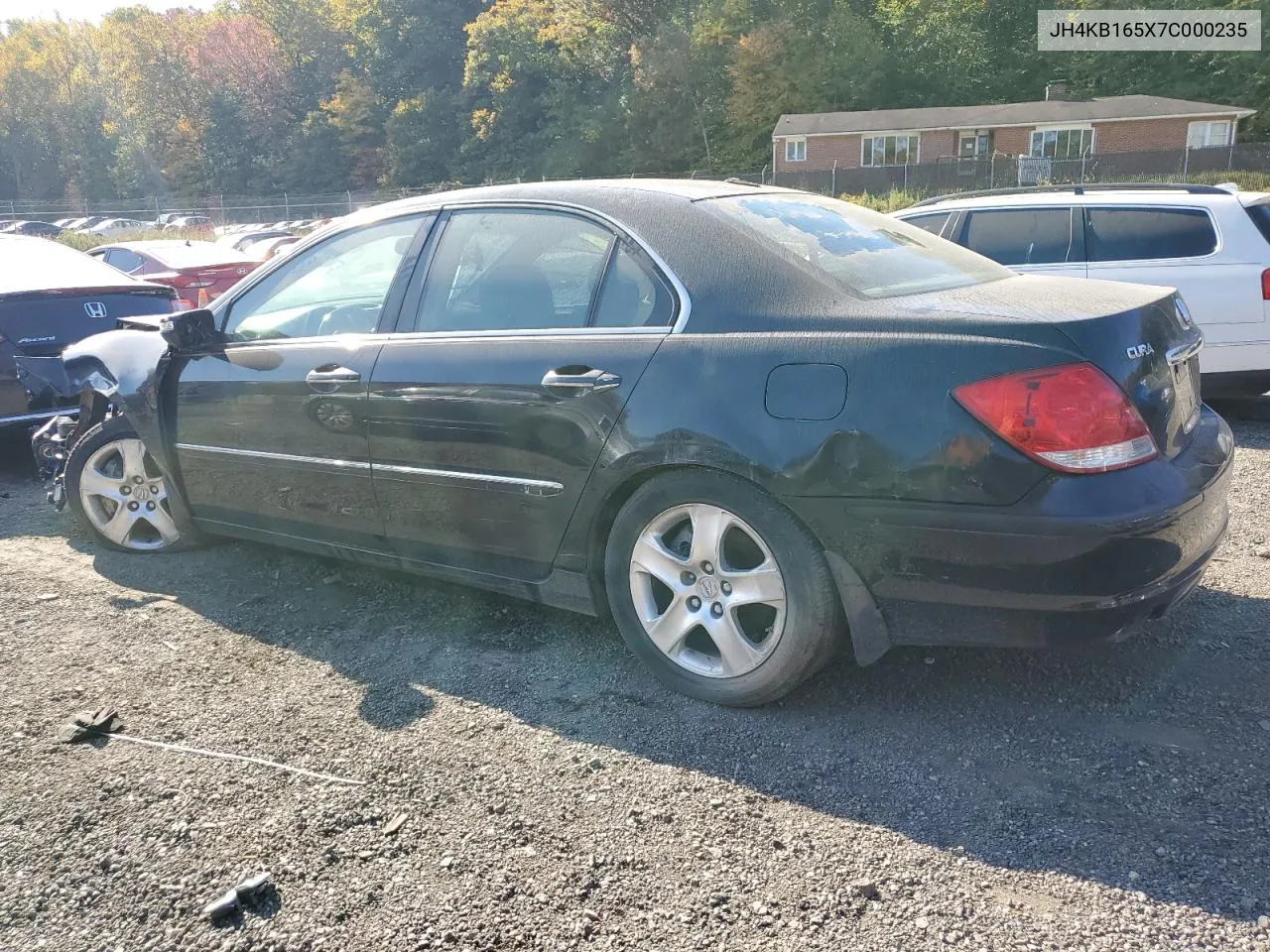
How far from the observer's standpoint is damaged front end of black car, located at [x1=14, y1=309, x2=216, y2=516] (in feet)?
14.1

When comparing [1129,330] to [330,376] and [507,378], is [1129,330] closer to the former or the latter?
[507,378]

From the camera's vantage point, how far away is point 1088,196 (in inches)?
283

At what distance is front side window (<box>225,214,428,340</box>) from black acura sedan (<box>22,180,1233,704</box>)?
0.05 ft

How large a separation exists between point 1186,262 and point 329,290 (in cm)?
583

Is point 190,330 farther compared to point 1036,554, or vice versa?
point 190,330

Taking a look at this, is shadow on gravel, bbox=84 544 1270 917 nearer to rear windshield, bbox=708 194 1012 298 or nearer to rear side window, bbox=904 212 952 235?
rear windshield, bbox=708 194 1012 298

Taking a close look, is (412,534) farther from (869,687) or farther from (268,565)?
(869,687)


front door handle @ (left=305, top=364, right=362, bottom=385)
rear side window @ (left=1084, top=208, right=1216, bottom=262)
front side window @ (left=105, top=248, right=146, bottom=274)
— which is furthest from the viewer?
front side window @ (left=105, top=248, right=146, bottom=274)

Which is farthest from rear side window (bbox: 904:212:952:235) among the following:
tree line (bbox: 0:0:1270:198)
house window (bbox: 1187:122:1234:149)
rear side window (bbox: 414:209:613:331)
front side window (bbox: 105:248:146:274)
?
tree line (bbox: 0:0:1270:198)

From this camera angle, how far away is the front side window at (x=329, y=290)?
3887 mm

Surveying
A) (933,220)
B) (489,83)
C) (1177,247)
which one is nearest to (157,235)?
(489,83)

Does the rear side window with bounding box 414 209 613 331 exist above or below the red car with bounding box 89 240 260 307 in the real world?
above

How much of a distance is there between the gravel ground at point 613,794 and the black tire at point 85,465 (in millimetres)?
905

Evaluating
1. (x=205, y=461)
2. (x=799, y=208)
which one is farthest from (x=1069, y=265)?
(x=205, y=461)
